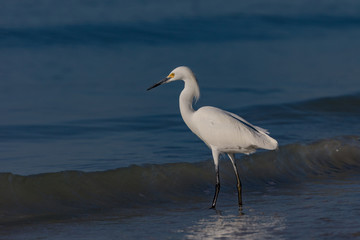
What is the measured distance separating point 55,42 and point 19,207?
409 inches

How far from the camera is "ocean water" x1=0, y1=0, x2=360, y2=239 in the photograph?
587 centimetres

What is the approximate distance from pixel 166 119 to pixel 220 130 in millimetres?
3894

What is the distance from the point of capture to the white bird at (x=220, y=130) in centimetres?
646

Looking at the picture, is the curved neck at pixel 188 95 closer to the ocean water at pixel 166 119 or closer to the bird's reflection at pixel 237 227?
the ocean water at pixel 166 119

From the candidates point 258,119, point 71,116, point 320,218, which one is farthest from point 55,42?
point 320,218

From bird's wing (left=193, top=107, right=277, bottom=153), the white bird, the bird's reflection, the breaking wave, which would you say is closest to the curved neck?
the white bird

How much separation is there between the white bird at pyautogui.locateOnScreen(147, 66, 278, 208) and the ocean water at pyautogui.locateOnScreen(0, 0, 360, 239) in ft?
1.82

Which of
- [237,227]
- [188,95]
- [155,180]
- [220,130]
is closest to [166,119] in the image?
[155,180]

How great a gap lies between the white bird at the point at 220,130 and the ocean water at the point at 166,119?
0.55m

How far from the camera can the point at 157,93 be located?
12391 millimetres

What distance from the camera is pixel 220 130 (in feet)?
21.4

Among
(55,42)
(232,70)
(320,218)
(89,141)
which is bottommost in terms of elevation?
(320,218)

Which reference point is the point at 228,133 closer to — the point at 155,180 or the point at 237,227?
the point at 155,180

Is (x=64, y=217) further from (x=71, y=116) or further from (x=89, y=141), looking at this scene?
(x=71, y=116)
